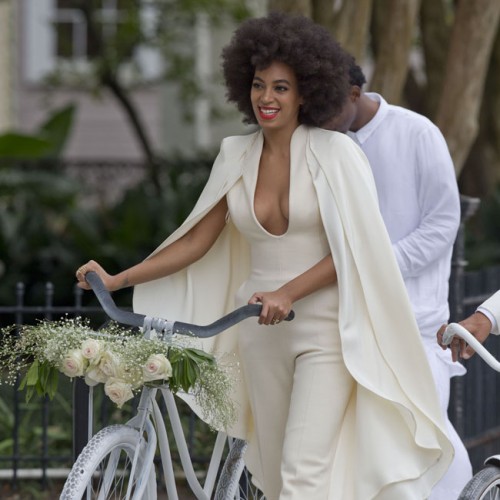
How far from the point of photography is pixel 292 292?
439 cm

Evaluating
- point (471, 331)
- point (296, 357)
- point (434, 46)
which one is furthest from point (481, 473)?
point (434, 46)

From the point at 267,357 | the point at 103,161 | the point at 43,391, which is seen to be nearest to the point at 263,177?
the point at 267,357

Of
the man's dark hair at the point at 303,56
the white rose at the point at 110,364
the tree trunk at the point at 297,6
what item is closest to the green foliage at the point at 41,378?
the white rose at the point at 110,364

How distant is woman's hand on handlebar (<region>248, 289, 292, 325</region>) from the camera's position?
4239 mm

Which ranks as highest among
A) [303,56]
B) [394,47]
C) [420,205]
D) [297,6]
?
[303,56]

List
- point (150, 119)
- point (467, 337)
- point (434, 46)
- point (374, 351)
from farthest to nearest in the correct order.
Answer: point (150, 119), point (434, 46), point (374, 351), point (467, 337)

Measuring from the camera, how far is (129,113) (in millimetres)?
16250

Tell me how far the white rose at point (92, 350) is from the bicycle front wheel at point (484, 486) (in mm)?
1156

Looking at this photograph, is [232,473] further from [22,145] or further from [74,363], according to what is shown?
[22,145]

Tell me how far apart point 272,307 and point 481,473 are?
82 centimetres

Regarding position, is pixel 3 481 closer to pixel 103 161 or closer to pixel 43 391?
pixel 43 391

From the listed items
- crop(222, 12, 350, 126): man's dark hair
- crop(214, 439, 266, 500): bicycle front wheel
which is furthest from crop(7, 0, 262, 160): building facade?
crop(222, 12, 350, 126): man's dark hair

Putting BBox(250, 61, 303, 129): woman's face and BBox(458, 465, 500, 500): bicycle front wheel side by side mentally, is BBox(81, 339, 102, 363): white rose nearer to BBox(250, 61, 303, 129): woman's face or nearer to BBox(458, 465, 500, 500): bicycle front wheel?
BBox(250, 61, 303, 129): woman's face

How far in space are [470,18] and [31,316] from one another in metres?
3.51
